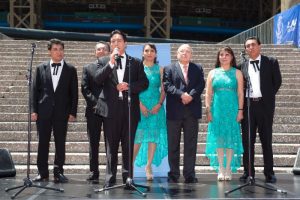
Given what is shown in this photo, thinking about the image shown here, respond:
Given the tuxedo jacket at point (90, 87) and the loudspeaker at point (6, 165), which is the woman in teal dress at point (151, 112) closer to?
the tuxedo jacket at point (90, 87)

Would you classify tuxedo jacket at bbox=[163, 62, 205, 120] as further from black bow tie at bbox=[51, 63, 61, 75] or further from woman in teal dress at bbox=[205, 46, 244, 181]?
black bow tie at bbox=[51, 63, 61, 75]

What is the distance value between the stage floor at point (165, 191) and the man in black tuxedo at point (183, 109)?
11.5 inches

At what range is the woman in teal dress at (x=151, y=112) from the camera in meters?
6.94

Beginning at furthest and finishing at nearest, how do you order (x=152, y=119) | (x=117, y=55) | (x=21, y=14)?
(x=21, y=14), (x=152, y=119), (x=117, y=55)

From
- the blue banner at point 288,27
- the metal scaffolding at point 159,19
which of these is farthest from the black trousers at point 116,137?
the metal scaffolding at point 159,19

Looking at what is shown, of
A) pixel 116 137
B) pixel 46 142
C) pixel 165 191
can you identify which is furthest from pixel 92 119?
pixel 165 191

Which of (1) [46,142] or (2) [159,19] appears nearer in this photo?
(1) [46,142]

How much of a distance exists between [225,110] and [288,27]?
32.6ft

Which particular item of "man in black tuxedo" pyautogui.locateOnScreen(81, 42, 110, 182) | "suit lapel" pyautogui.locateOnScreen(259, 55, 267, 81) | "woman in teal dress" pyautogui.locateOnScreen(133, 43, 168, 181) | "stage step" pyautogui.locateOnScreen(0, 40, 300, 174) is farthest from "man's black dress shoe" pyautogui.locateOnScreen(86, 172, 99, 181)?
"suit lapel" pyautogui.locateOnScreen(259, 55, 267, 81)

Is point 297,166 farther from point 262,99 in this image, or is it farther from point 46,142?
point 46,142

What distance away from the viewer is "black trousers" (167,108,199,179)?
6672 mm

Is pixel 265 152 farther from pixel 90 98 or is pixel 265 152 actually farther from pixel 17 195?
pixel 17 195

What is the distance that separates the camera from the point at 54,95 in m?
6.77

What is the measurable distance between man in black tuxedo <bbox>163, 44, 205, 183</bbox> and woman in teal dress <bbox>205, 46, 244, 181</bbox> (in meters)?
0.21
